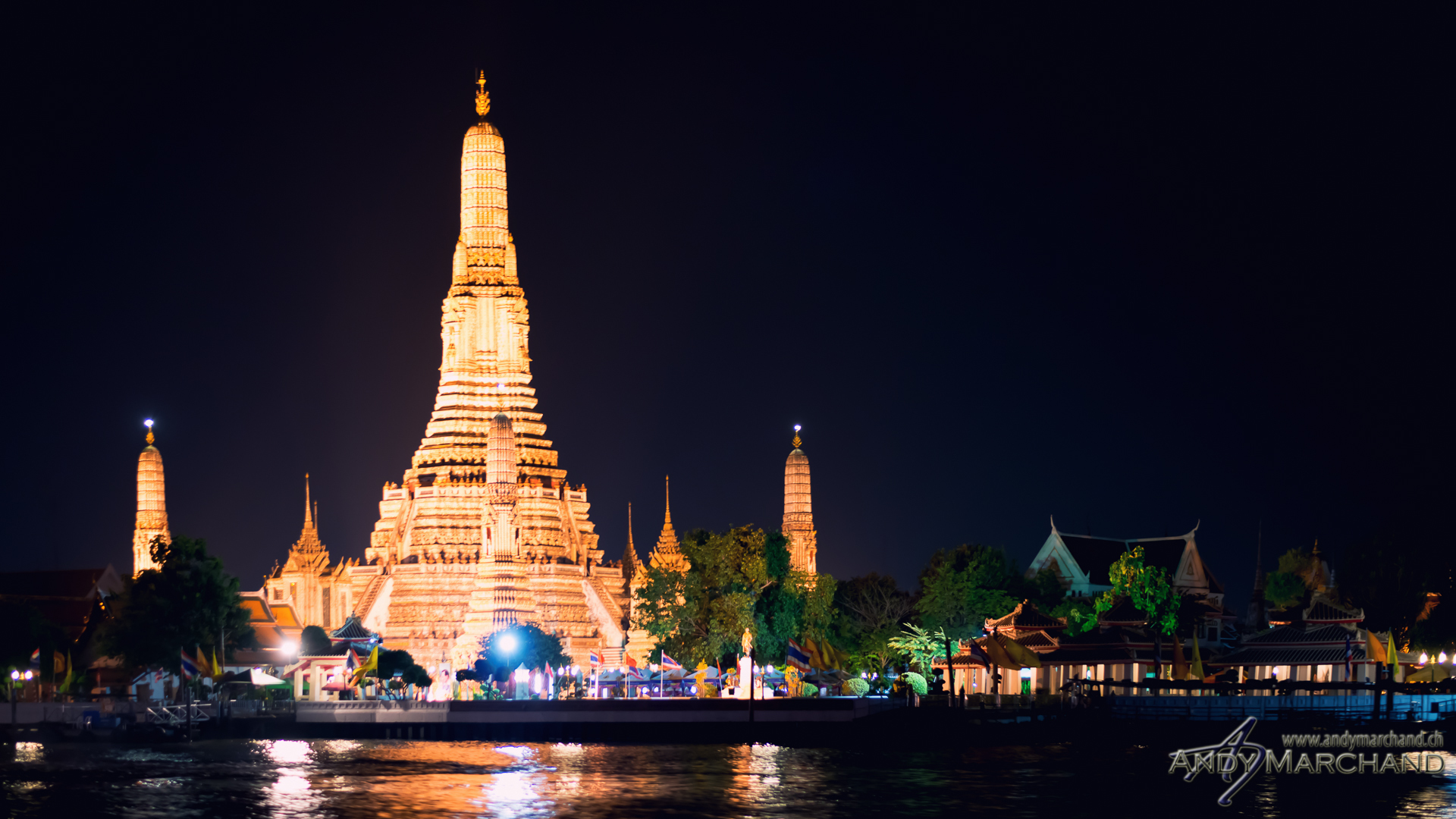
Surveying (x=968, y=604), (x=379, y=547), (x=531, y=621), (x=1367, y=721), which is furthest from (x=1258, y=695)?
(x=379, y=547)

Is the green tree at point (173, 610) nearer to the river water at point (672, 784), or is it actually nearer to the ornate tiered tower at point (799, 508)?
the river water at point (672, 784)

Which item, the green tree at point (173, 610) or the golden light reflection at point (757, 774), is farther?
the green tree at point (173, 610)

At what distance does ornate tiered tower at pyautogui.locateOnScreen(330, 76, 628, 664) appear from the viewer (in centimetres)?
10825

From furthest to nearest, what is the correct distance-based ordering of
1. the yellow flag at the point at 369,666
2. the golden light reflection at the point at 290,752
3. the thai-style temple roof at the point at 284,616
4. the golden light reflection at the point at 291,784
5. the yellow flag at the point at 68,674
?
the thai-style temple roof at the point at 284,616
the yellow flag at the point at 68,674
the yellow flag at the point at 369,666
the golden light reflection at the point at 290,752
the golden light reflection at the point at 291,784

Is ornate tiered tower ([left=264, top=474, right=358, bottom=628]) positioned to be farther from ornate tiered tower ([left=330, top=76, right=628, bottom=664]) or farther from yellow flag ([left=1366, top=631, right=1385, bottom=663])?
yellow flag ([left=1366, top=631, right=1385, bottom=663])

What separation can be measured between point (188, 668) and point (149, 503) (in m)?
35.9

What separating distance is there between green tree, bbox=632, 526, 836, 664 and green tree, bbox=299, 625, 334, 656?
51.0 ft

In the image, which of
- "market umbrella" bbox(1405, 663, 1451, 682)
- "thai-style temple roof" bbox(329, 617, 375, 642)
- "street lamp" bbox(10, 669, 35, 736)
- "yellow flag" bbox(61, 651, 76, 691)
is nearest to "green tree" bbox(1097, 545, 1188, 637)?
"market umbrella" bbox(1405, 663, 1451, 682)

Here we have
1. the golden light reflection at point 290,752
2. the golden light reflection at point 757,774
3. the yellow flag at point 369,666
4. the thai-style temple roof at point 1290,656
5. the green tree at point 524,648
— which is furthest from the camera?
the green tree at point 524,648

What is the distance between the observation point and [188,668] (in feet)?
284

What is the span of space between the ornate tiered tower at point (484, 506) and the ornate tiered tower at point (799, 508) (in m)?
11.4

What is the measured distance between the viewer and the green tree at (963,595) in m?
95.4

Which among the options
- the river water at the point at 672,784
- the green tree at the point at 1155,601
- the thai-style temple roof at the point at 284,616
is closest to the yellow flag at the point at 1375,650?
the river water at the point at 672,784

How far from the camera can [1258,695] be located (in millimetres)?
79062
